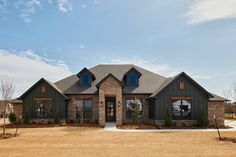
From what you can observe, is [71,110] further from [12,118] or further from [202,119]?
[202,119]

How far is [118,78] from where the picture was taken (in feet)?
115

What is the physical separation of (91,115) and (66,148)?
1801 centimetres

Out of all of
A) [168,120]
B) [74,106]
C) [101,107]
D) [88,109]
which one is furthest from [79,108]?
[168,120]

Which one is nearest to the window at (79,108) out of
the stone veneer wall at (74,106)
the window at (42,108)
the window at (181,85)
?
the stone veneer wall at (74,106)

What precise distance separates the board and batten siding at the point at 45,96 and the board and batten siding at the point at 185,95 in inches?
414

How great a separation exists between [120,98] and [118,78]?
4.37 m

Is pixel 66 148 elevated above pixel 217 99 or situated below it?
below

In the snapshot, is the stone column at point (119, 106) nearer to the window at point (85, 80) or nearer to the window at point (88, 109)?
the window at point (88, 109)

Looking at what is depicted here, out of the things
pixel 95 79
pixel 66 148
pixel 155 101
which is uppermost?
pixel 95 79

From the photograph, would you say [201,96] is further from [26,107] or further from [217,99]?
[26,107]

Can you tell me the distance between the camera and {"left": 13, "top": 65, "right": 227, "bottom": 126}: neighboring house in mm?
30359

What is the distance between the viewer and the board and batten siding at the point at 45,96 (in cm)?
3253

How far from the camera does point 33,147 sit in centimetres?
→ 1572

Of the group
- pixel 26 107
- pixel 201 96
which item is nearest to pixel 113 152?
pixel 201 96
